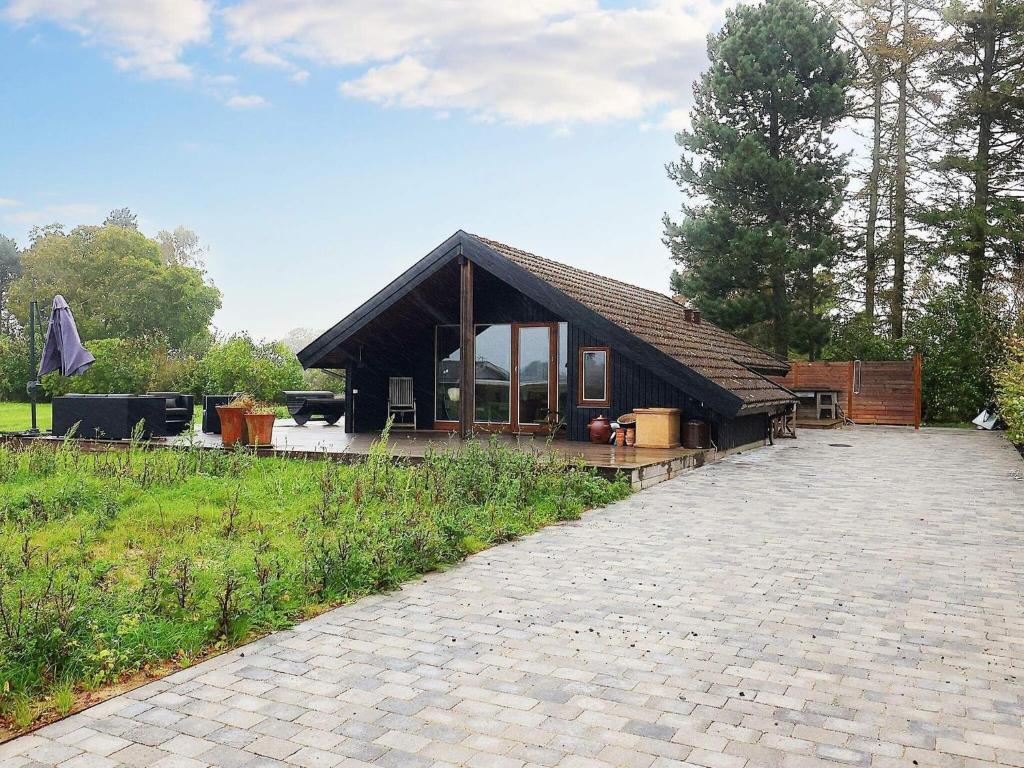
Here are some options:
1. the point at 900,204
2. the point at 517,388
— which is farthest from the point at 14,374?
the point at 900,204

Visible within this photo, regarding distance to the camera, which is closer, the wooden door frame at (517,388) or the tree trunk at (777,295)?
the wooden door frame at (517,388)

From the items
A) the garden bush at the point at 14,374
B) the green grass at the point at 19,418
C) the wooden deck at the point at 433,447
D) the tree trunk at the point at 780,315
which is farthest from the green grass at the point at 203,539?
the garden bush at the point at 14,374

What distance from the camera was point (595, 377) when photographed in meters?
13.3

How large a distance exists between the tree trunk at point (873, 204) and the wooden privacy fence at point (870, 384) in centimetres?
495

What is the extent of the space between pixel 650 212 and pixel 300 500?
22.6 m

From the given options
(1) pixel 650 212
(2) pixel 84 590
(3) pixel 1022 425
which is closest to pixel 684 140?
(1) pixel 650 212

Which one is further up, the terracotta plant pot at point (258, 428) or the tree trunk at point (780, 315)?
the tree trunk at point (780, 315)

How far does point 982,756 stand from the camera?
2.86 metres

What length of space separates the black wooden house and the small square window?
0.06 feet

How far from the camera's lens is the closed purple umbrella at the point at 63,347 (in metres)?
13.2

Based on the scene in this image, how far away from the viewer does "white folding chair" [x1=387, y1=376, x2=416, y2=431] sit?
1535cm

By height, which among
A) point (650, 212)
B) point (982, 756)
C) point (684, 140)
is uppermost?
point (684, 140)

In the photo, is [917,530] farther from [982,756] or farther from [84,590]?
[84,590]

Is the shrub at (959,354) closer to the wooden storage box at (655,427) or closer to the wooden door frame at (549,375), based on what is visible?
the wooden door frame at (549,375)
